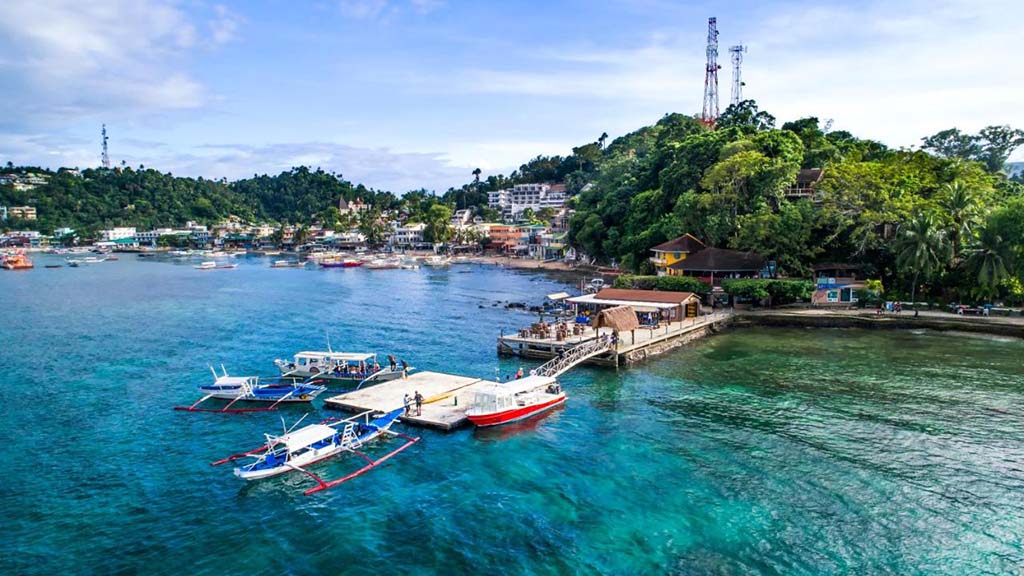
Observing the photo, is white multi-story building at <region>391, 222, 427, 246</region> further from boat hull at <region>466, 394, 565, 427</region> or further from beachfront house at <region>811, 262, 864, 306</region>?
boat hull at <region>466, 394, 565, 427</region>

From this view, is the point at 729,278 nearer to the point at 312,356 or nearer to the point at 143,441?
the point at 312,356

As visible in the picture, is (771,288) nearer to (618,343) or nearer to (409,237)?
(618,343)

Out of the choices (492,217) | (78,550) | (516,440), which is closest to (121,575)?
(78,550)

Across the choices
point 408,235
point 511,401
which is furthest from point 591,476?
point 408,235

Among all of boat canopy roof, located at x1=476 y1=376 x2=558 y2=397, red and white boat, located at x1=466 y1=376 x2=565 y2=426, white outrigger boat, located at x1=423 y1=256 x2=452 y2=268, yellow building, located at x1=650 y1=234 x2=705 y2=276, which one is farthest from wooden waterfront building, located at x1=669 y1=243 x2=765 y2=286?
white outrigger boat, located at x1=423 y1=256 x2=452 y2=268

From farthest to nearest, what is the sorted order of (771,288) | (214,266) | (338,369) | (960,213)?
(214,266), (771,288), (960,213), (338,369)

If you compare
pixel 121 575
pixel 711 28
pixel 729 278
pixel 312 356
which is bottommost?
pixel 121 575
